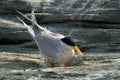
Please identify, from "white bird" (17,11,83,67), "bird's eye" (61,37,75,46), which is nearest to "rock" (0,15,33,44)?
"white bird" (17,11,83,67)

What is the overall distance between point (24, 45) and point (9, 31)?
28.6 inches

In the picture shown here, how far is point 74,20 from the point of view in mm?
12625

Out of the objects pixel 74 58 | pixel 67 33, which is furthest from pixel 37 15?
pixel 74 58

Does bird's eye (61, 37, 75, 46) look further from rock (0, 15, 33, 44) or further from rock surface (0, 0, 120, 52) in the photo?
rock (0, 15, 33, 44)

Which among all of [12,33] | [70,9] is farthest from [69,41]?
[70,9]

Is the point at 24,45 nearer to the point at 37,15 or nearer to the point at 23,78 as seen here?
the point at 37,15

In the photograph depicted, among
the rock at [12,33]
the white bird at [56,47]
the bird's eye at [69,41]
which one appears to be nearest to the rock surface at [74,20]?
the rock at [12,33]

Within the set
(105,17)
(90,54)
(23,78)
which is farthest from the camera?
(105,17)

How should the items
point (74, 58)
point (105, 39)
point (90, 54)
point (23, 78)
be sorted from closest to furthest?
point (23, 78), point (74, 58), point (90, 54), point (105, 39)

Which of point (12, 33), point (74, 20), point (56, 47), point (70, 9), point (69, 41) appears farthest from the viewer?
point (70, 9)

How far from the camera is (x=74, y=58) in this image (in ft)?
31.7

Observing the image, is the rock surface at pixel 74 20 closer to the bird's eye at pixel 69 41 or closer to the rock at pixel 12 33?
the rock at pixel 12 33

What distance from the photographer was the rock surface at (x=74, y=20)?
11.6 m

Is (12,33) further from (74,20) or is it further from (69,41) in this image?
(69,41)
